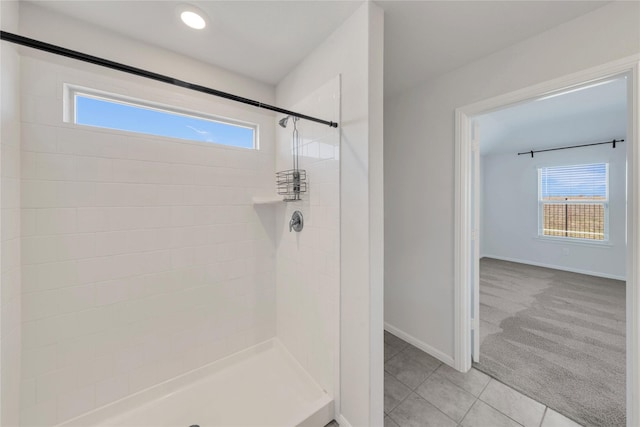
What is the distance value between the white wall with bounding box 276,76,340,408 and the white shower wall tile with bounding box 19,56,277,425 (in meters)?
0.32

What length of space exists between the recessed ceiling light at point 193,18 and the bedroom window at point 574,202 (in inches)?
245

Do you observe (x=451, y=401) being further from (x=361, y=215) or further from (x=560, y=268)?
(x=560, y=268)

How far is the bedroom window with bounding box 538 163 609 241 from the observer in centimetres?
423

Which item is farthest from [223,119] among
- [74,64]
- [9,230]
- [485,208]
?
[485,208]

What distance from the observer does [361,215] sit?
135 centimetres

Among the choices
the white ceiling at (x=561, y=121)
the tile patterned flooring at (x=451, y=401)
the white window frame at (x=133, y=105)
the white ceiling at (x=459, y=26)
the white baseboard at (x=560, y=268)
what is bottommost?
the tile patterned flooring at (x=451, y=401)

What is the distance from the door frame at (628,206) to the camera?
47.7 inches

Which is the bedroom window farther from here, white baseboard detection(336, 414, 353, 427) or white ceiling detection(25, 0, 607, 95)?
white baseboard detection(336, 414, 353, 427)

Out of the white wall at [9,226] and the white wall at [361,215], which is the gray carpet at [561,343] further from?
the white wall at [9,226]

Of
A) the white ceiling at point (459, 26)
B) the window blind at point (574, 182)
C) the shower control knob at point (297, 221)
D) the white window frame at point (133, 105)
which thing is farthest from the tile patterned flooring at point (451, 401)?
the window blind at point (574, 182)

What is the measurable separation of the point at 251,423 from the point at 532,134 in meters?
5.69

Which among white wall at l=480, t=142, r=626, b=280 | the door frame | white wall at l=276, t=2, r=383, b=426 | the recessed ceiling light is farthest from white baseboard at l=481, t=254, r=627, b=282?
the recessed ceiling light

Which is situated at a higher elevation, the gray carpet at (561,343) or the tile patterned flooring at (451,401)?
the gray carpet at (561,343)

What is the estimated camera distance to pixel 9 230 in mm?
1179
